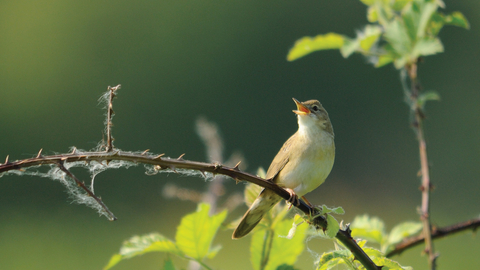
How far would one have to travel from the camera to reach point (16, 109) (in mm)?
15812

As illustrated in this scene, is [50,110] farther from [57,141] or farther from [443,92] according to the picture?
[443,92]

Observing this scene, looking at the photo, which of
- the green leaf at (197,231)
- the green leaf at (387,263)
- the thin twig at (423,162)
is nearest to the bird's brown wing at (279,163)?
the thin twig at (423,162)

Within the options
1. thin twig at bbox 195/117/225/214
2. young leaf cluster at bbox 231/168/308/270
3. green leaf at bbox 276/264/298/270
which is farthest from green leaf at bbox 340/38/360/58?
green leaf at bbox 276/264/298/270

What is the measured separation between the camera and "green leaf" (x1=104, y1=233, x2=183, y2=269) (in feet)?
2.70

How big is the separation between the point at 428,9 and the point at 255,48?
627 inches

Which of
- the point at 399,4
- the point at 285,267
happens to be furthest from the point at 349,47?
the point at 285,267

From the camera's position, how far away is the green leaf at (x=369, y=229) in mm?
1073

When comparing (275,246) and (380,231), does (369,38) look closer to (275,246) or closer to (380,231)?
(380,231)

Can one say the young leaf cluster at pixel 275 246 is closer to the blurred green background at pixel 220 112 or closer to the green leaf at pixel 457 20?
the green leaf at pixel 457 20

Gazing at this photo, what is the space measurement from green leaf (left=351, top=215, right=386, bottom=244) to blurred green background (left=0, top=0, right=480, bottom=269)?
9.83 meters

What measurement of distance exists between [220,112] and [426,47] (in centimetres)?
1385

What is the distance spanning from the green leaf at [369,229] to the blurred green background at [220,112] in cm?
983

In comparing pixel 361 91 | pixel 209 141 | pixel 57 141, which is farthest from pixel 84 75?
pixel 209 141

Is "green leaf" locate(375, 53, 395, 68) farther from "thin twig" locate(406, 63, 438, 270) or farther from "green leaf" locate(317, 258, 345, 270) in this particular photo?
"green leaf" locate(317, 258, 345, 270)
